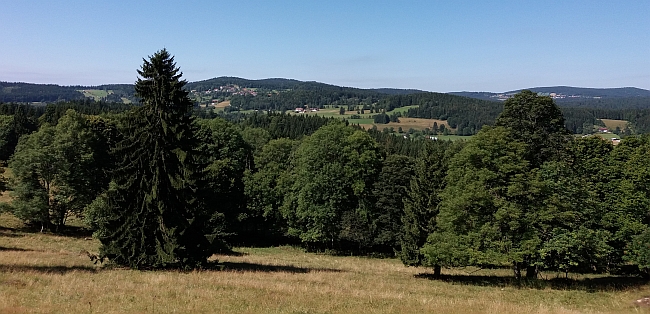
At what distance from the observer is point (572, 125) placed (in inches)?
6801

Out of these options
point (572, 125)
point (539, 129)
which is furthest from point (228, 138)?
point (572, 125)

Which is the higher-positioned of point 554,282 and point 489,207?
point 489,207

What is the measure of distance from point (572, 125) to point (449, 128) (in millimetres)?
47337

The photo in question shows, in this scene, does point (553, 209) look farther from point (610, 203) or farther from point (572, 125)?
point (572, 125)

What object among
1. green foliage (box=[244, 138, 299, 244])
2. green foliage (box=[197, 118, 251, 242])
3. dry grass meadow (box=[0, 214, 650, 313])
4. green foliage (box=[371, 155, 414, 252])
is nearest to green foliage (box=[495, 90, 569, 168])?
dry grass meadow (box=[0, 214, 650, 313])

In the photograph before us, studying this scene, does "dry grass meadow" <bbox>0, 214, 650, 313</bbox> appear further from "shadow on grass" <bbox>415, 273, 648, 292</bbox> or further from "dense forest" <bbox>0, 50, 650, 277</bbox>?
"dense forest" <bbox>0, 50, 650, 277</bbox>

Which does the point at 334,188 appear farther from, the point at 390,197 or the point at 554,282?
the point at 554,282

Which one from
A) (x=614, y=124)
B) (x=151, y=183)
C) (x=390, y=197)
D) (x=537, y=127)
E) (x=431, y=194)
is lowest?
(x=390, y=197)

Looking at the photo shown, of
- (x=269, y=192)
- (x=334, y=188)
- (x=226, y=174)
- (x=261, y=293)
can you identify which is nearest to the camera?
(x=261, y=293)

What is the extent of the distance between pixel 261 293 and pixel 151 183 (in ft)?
30.5

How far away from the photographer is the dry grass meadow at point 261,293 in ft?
44.9

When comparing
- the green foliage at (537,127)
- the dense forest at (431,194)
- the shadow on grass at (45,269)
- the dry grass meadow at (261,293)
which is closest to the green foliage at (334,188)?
the dense forest at (431,194)

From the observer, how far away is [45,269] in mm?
20391

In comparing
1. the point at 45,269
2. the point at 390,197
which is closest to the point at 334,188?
the point at 390,197
